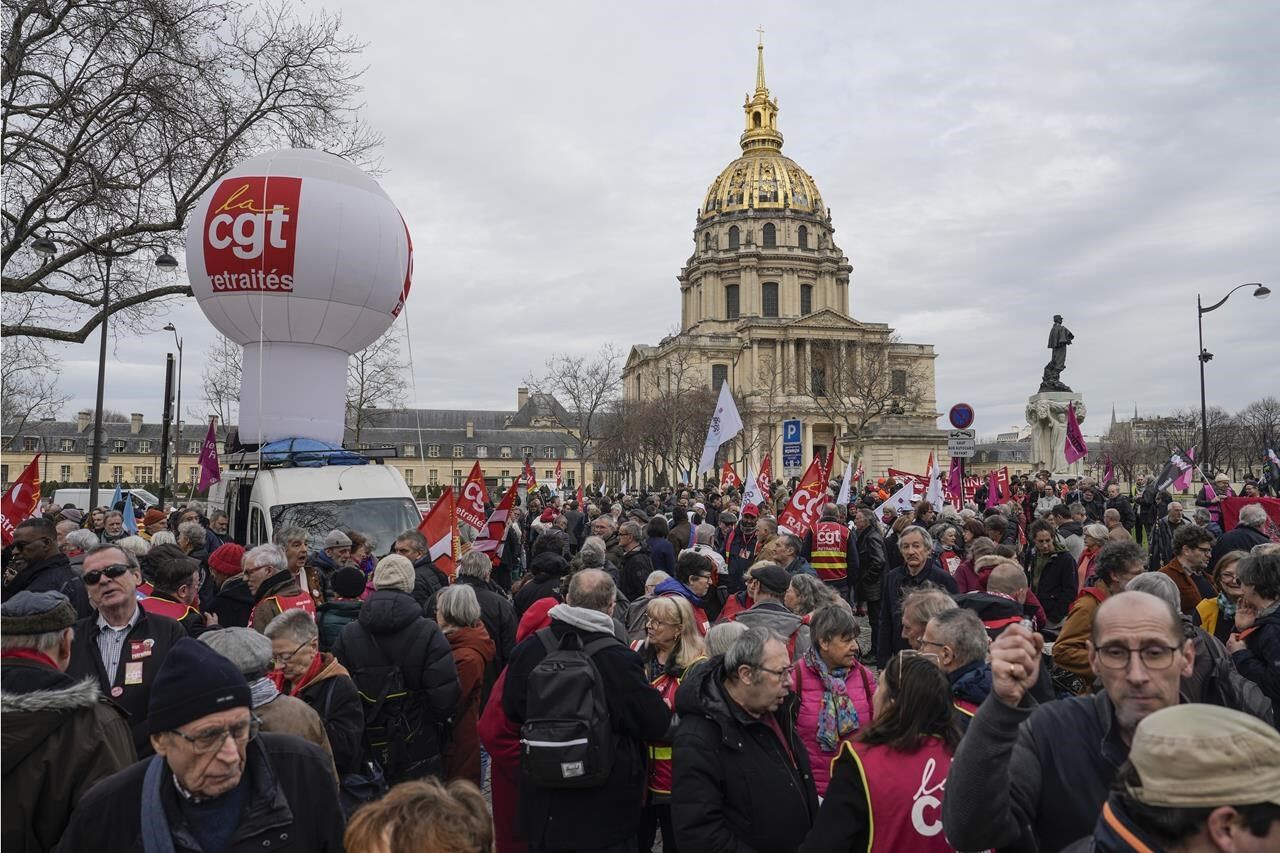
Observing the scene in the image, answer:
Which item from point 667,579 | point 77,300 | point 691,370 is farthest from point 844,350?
point 667,579

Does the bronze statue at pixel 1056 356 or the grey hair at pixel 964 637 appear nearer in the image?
the grey hair at pixel 964 637

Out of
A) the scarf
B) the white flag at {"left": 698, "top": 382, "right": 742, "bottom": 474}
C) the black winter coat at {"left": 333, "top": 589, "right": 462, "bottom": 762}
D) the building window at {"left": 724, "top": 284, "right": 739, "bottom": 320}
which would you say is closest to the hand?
the scarf

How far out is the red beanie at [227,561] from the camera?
290 inches

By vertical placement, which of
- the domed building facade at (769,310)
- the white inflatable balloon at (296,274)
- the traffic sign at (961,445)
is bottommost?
the traffic sign at (961,445)

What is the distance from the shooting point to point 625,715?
4172mm

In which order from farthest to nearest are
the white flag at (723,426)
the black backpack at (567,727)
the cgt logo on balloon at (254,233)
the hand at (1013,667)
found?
the white flag at (723,426) → the cgt logo on balloon at (254,233) → the black backpack at (567,727) → the hand at (1013,667)

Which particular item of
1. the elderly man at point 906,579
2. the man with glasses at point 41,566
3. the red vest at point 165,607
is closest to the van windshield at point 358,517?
the man with glasses at point 41,566

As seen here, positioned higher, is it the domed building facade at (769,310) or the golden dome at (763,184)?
the golden dome at (763,184)

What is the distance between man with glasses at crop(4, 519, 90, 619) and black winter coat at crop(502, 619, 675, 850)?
3.91 metres

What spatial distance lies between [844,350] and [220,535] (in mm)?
80240

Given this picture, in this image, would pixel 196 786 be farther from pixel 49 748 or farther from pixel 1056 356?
pixel 1056 356

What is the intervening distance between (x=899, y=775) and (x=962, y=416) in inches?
468

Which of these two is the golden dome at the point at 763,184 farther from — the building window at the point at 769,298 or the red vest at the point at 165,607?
the red vest at the point at 165,607

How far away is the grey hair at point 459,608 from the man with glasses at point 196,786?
304cm
